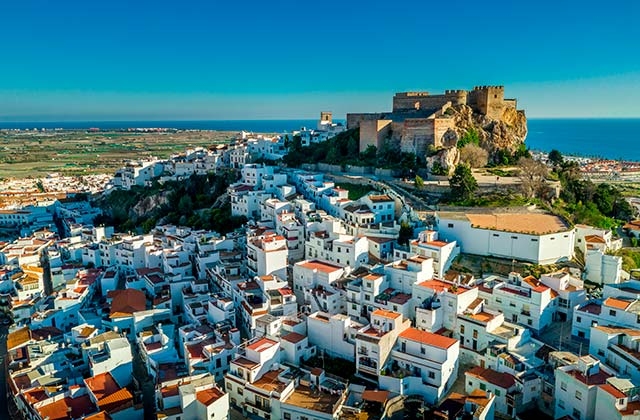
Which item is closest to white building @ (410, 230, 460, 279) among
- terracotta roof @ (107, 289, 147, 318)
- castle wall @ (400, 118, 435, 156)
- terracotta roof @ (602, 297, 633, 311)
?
terracotta roof @ (602, 297, 633, 311)


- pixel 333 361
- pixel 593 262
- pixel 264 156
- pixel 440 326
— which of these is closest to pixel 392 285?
pixel 440 326

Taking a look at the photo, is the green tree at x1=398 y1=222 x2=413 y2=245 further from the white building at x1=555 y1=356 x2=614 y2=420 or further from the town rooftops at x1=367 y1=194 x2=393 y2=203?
the white building at x1=555 y1=356 x2=614 y2=420

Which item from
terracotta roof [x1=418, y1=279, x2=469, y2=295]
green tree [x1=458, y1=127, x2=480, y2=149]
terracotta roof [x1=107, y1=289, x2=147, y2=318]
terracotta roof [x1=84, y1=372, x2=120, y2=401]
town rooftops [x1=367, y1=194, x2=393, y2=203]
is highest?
green tree [x1=458, y1=127, x2=480, y2=149]

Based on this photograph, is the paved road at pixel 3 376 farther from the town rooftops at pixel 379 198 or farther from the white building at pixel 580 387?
the town rooftops at pixel 379 198

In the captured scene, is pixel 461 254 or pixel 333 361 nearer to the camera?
pixel 333 361

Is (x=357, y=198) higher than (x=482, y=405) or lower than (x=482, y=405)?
higher

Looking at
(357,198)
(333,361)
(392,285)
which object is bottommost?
(333,361)

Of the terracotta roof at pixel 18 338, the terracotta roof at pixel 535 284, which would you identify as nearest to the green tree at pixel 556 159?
the terracotta roof at pixel 535 284

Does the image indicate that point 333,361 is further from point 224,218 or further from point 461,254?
point 224,218
